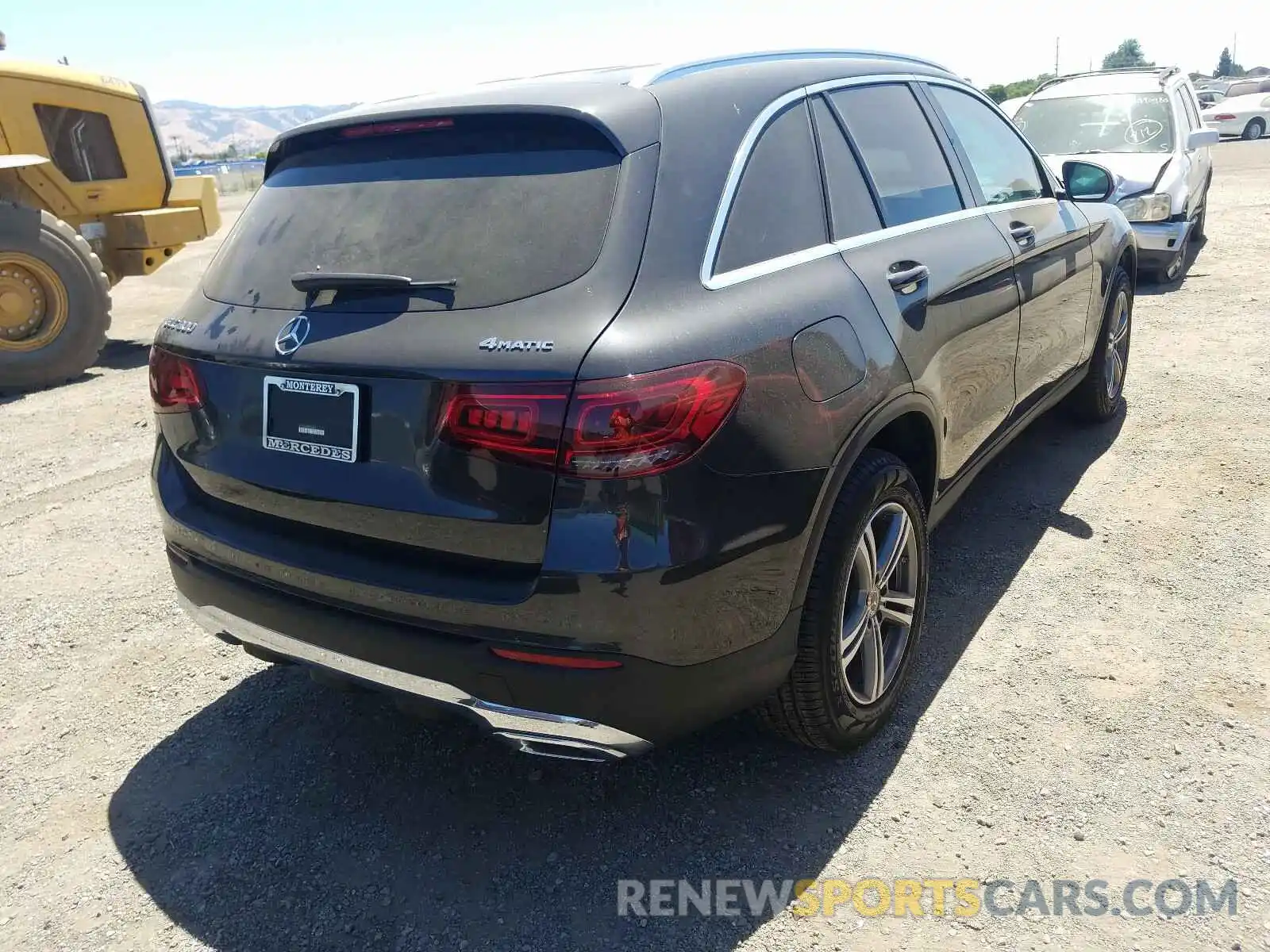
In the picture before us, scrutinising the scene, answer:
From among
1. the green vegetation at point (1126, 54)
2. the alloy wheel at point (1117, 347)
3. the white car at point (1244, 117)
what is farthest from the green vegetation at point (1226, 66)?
the alloy wheel at point (1117, 347)

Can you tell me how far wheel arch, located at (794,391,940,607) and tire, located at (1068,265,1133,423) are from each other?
7.66ft

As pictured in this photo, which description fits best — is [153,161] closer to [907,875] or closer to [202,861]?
[202,861]

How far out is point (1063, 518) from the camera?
4.29 m

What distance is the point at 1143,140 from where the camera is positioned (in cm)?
937

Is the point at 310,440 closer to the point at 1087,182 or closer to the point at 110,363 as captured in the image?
the point at 1087,182

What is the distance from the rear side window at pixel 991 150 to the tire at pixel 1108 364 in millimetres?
1063

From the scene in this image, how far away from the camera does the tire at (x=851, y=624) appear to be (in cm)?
246

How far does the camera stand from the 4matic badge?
2.00 metres

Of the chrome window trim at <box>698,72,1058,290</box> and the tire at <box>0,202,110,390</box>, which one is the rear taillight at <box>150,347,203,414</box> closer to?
the chrome window trim at <box>698,72,1058,290</box>

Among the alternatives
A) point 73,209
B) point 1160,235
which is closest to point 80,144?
point 73,209

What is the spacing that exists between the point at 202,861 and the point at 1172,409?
17.4 ft

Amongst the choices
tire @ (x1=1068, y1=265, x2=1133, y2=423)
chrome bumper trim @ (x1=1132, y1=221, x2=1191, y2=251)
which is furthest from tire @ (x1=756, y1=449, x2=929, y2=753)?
chrome bumper trim @ (x1=1132, y1=221, x2=1191, y2=251)

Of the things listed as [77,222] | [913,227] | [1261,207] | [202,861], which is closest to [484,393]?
[202,861]

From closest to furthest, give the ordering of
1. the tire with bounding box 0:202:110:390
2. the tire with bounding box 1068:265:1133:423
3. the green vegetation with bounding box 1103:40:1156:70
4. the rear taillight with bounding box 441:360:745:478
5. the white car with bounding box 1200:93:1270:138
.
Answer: the rear taillight with bounding box 441:360:745:478, the tire with bounding box 1068:265:1133:423, the tire with bounding box 0:202:110:390, the white car with bounding box 1200:93:1270:138, the green vegetation with bounding box 1103:40:1156:70
